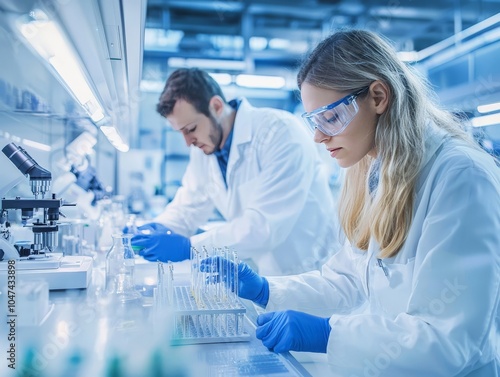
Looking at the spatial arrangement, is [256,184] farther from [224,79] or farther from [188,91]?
[224,79]

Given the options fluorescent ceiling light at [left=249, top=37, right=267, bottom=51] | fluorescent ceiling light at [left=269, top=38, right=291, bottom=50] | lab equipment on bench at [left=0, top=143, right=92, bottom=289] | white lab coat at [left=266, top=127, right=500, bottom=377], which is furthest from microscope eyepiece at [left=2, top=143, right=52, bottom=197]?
fluorescent ceiling light at [left=269, top=38, right=291, bottom=50]

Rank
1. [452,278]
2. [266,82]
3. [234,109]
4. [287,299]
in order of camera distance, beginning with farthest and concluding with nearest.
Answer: [266,82]
[234,109]
[287,299]
[452,278]

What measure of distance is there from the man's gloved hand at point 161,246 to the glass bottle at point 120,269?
0.49 meters

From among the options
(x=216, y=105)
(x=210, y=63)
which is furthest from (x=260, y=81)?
(x=216, y=105)

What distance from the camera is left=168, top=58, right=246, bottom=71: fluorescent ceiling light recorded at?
6023 millimetres

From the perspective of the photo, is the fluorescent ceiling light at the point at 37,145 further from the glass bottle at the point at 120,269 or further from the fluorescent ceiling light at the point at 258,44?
the fluorescent ceiling light at the point at 258,44

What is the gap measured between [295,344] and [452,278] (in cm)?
46

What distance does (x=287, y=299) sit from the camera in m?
1.67

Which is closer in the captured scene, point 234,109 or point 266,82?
point 234,109

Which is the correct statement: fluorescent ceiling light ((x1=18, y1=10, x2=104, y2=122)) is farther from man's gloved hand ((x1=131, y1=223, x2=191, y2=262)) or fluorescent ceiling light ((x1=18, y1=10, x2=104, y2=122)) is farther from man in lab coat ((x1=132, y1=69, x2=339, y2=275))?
man in lab coat ((x1=132, y1=69, x2=339, y2=275))

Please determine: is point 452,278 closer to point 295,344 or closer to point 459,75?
point 295,344

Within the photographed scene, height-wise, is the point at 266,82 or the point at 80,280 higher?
the point at 266,82

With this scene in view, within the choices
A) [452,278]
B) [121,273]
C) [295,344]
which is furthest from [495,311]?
[121,273]

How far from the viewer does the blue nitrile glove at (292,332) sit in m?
1.22
